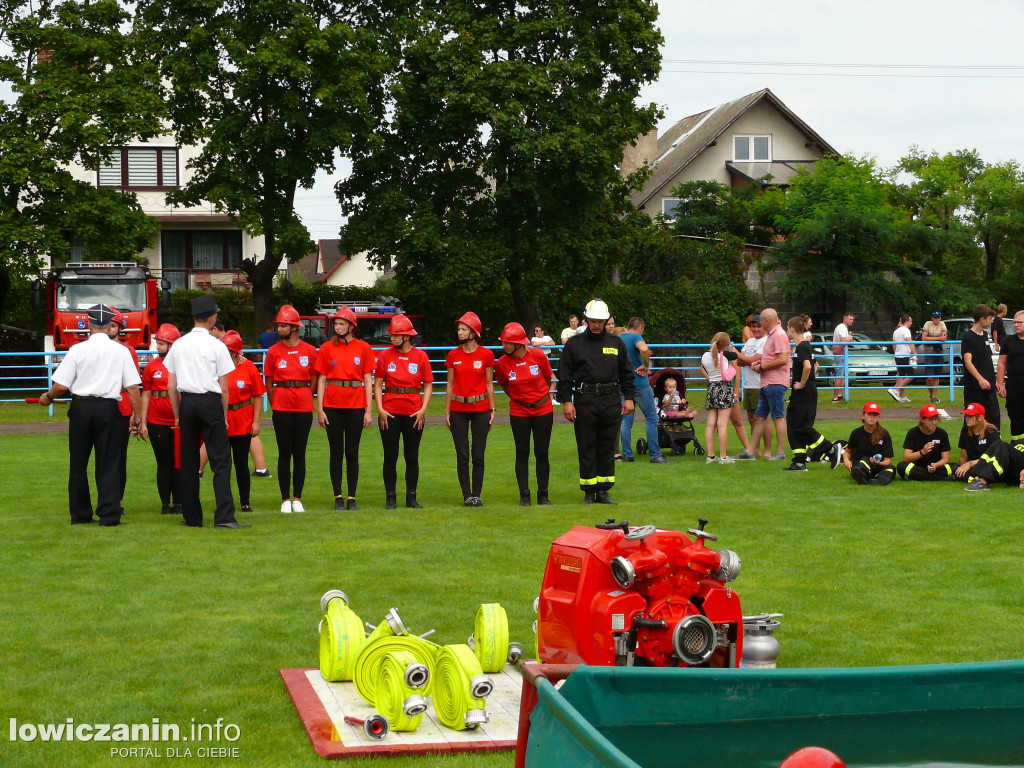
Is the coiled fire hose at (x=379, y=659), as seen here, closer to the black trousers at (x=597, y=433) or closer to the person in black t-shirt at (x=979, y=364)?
the black trousers at (x=597, y=433)

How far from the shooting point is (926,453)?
47.1 ft

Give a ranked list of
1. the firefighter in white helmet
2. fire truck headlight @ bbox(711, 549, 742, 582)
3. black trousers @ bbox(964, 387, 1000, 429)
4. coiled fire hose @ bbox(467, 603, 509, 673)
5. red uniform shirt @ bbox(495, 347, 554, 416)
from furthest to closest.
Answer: black trousers @ bbox(964, 387, 1000, 429)
red uniform shirt @ bbox(495, 347, 554, 416)
the firefighter in white helmet
coiled fire hose @ bbox(467, 603, 509, 673)
fire truck headlight @ bbox(711, 549, 742, 582)

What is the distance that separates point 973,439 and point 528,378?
5597 millimetres

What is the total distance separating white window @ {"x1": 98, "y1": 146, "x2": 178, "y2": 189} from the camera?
50344mm

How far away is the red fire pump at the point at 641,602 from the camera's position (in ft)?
18.5

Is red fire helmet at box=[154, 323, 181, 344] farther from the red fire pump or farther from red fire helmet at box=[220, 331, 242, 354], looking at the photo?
the red fire pump

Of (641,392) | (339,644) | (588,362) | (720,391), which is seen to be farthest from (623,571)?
(641,392)

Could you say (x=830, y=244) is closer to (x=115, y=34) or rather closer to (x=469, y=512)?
(x=115, y=34)

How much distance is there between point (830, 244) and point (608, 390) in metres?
31.4

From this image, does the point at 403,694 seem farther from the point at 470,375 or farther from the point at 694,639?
the point at 470,375

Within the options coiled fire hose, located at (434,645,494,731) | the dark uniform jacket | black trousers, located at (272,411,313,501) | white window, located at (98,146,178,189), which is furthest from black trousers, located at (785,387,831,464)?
white window, located at (98,146,178,189)

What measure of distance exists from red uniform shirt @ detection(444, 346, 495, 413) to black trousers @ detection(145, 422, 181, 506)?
9.58ft

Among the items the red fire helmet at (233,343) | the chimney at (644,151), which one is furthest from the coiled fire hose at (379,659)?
the chimney at (644,151)

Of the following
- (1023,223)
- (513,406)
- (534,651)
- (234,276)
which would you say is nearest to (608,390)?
(513,406)
